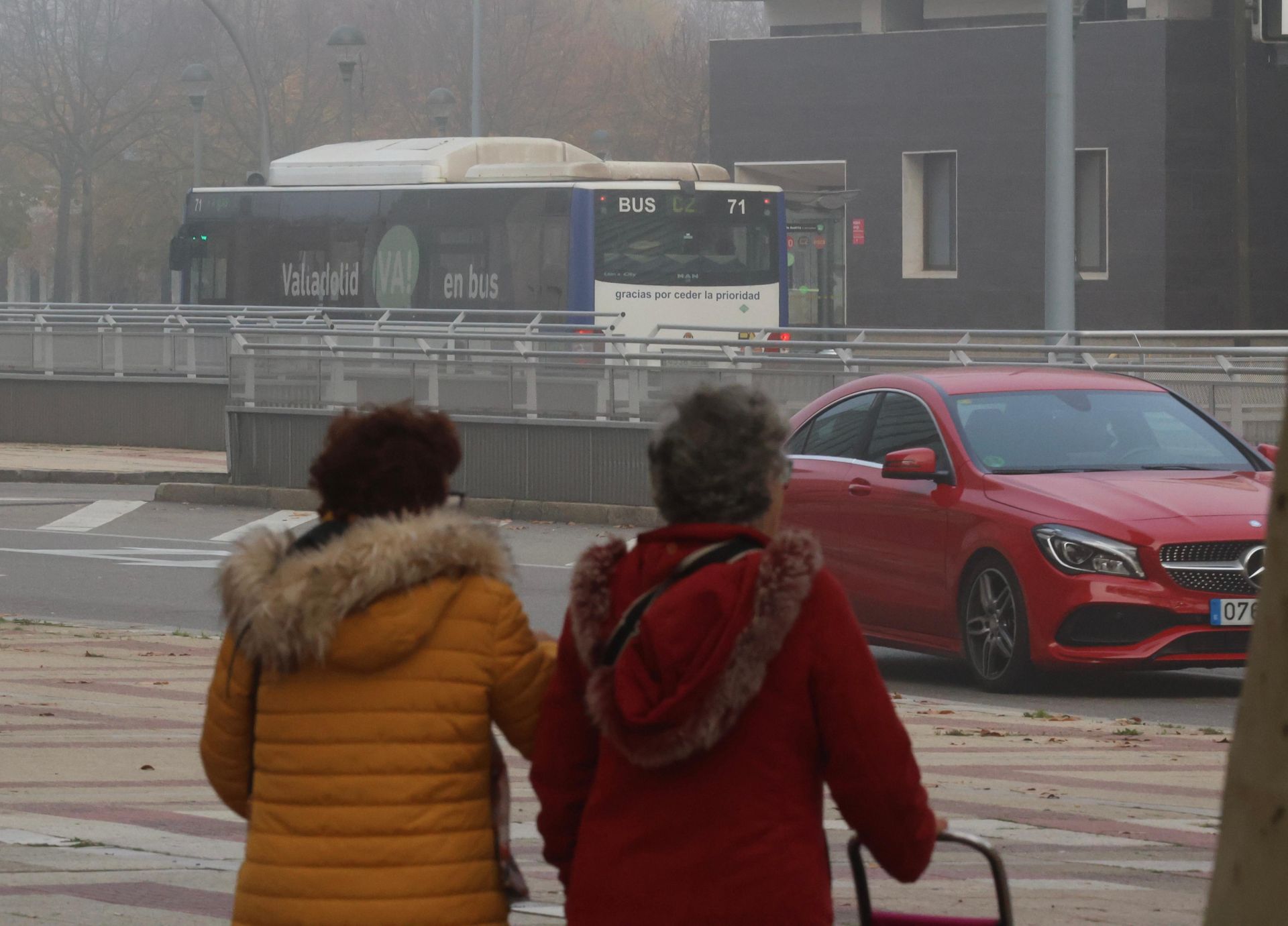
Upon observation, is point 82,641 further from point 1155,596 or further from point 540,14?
point 540,14

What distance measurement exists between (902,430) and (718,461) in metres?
7.98

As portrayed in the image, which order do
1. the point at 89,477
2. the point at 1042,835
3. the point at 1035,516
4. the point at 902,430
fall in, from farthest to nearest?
1. the point at 89,477
2. the point at 902,430
3. the point at 1035,516
4. the point at 1042,835

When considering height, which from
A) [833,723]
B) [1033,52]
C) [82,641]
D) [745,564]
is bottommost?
[82,641]

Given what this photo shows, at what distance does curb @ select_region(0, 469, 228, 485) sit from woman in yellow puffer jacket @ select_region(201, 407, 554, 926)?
21842 millimetres

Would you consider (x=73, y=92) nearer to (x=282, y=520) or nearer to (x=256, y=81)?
(x=256, y=81)

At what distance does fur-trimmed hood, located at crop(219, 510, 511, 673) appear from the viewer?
338 centimetres

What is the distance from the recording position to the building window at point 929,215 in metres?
45.8

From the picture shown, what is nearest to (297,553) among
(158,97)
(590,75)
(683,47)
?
(158,97)

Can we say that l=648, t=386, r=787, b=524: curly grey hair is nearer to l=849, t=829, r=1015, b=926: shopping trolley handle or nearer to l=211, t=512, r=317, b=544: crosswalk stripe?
l=849, t=829, r=1015, b=926: shopping trolley handle

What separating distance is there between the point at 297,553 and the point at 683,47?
75695 millimetres

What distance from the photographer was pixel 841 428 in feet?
37.8

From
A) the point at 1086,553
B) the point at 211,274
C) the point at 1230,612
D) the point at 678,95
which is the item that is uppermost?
the point at 678,95

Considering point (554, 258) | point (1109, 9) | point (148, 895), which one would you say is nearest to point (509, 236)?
point (554, 258)

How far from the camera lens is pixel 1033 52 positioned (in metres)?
43.6
